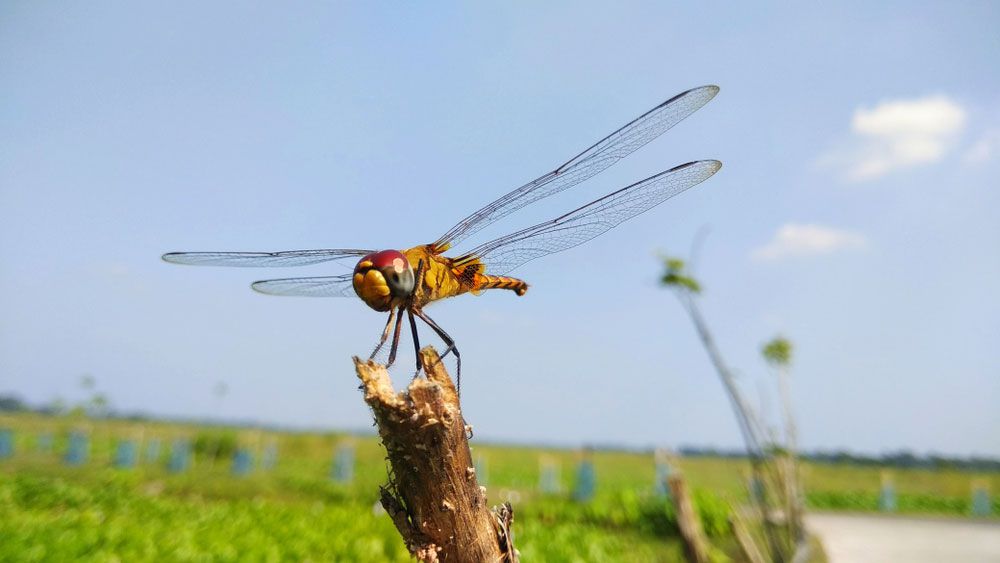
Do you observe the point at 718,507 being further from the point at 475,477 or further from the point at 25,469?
the point at 25,469

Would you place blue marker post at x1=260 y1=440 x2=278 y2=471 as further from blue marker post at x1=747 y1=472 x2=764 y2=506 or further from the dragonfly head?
the dragonfly head

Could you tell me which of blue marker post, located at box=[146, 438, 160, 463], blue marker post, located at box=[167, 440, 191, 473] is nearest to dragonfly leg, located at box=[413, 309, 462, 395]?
blue marker post, located at box=[167, 440, 191, 473]

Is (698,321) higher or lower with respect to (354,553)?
higher

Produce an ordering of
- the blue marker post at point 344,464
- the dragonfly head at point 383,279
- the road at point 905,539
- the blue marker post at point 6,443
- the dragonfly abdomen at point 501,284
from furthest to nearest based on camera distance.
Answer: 1. the blue marker post at point 344,464
2. the blue marker post at point 6,443
3. the road at point 905,539
4. the dragonfly abdomen at point 501,284
5. the dragonfly head at point 383,279

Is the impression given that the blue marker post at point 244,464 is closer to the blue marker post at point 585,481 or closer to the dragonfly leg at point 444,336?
the blue marker post at point 585,481

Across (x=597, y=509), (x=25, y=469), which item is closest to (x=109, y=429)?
(x=25, y=469)

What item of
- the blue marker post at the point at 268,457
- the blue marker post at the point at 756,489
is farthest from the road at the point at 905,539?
the blue marker post at the point at 268,457

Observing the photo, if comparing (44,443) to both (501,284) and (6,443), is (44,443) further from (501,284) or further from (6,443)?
(501,284)
